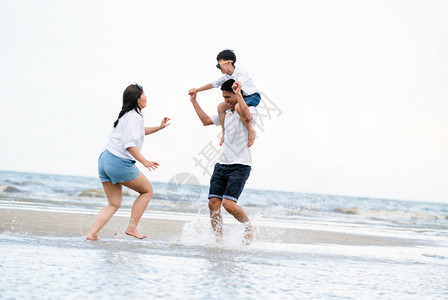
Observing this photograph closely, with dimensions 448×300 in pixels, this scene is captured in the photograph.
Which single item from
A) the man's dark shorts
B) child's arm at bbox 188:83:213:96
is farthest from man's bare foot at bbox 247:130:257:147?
child's arm at bbox 188:83:213:96

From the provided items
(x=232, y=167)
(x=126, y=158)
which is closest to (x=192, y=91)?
(x=232, y=167)

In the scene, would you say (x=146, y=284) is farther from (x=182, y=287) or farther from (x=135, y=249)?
(x=135, y=249)

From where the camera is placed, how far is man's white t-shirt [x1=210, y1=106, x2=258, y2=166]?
5.29 meters

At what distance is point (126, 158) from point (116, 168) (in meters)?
0.14

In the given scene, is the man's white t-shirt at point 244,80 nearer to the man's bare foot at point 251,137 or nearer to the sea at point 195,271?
the man's bare foot at point 251,137

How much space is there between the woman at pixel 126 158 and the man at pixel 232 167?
76 cm

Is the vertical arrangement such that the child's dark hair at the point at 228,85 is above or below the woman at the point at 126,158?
above

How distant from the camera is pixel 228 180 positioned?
5332 mm

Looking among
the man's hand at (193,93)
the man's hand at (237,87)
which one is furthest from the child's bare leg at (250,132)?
the man's hand at (193,93)

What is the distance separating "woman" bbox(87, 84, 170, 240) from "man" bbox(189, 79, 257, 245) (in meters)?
0.76

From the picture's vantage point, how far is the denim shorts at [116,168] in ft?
16.3

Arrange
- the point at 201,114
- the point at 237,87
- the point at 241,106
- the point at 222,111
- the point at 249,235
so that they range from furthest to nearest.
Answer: the point at 201,114
the point at 222,111
the point at 249,235
the point at 241,106
the point at 237,87

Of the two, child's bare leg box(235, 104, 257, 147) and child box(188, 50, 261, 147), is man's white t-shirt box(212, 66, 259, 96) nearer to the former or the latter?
child box(188, 50, 261, 147)

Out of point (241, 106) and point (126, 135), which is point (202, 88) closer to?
point (241, 106)
